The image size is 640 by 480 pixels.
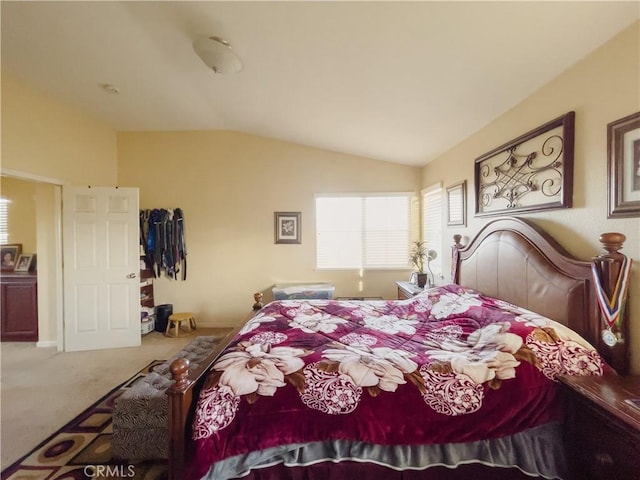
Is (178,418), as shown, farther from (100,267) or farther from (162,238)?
(162,238)

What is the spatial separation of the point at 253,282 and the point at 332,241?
1400 millimetres

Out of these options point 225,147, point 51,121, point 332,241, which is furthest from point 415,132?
point 51,121

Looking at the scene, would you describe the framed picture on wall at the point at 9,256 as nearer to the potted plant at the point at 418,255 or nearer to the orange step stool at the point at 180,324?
the orange step stool at the point at 180,324

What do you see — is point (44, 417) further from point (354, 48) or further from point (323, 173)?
point (323, 173)

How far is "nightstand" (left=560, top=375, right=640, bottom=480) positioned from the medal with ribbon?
190mm

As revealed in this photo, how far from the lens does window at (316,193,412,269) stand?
4215mm

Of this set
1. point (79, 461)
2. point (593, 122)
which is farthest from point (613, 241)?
point (79, 461)

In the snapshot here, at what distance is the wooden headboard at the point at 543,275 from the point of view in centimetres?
133

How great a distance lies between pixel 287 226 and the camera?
420 cm

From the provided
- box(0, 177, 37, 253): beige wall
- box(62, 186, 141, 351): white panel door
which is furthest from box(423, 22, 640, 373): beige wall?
box(0, 177, 37, 253): beige wall

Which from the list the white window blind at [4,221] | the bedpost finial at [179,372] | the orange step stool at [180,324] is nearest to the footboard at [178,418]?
the bedpost finial at [179,372]

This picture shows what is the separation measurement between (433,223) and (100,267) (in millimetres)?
4510

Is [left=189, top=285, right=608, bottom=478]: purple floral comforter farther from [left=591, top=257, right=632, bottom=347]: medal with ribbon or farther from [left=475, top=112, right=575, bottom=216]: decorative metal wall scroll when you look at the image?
[left=475, top=112, right=575, bottom=216]: decorative metal wall scroll

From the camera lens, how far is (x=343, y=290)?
4.22 metres
